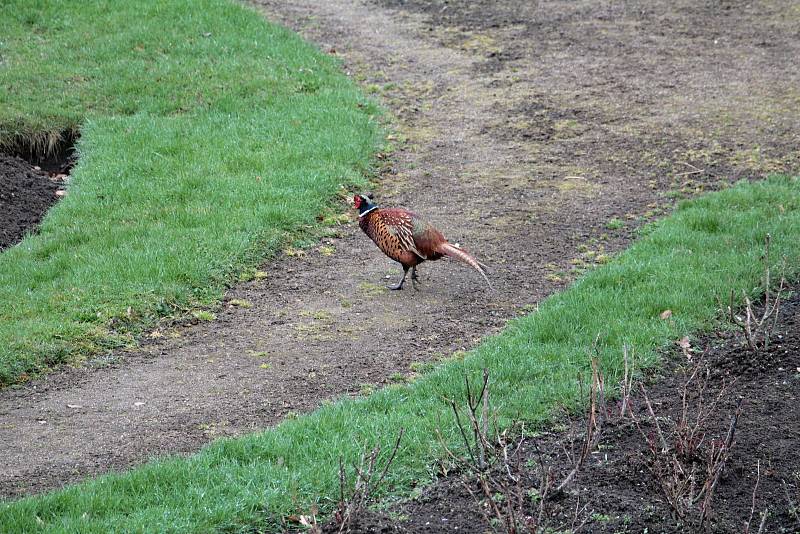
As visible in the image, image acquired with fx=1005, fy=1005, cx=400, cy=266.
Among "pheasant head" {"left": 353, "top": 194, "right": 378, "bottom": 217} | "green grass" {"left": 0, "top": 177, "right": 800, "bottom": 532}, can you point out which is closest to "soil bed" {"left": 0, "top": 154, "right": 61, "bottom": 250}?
"pheasant head" {"left": 353, "top": 194, "right": 378, "bottom": 217}

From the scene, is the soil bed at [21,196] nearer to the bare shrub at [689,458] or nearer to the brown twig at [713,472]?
the bare shrub at [689,458]

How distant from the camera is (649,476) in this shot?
15.9 feet

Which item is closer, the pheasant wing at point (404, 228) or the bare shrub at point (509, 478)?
the bare shrub at point (509, 478)

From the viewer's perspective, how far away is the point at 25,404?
6.47m

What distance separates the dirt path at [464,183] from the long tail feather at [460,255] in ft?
1.02

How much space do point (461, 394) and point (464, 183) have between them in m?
4.44

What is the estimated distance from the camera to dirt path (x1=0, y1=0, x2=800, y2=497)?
252 inches

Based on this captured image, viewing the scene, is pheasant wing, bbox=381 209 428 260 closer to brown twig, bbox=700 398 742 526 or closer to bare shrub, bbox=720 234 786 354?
bare shrub, bbox=720 234 786 354

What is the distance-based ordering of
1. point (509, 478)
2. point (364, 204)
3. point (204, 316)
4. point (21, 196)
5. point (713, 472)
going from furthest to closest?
point (21, 196), point (364, 204), point (204, 316), point (509, 478), point (713, 472)

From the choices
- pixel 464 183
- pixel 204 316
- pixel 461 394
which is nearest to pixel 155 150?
pixel 464 183

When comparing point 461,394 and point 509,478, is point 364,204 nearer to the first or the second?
point 461,394

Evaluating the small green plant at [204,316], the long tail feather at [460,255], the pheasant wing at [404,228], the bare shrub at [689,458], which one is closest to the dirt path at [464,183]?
the small green plant at [204,316]

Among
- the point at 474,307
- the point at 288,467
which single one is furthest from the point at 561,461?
the point at 474,307

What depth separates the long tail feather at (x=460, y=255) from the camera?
7647mm
